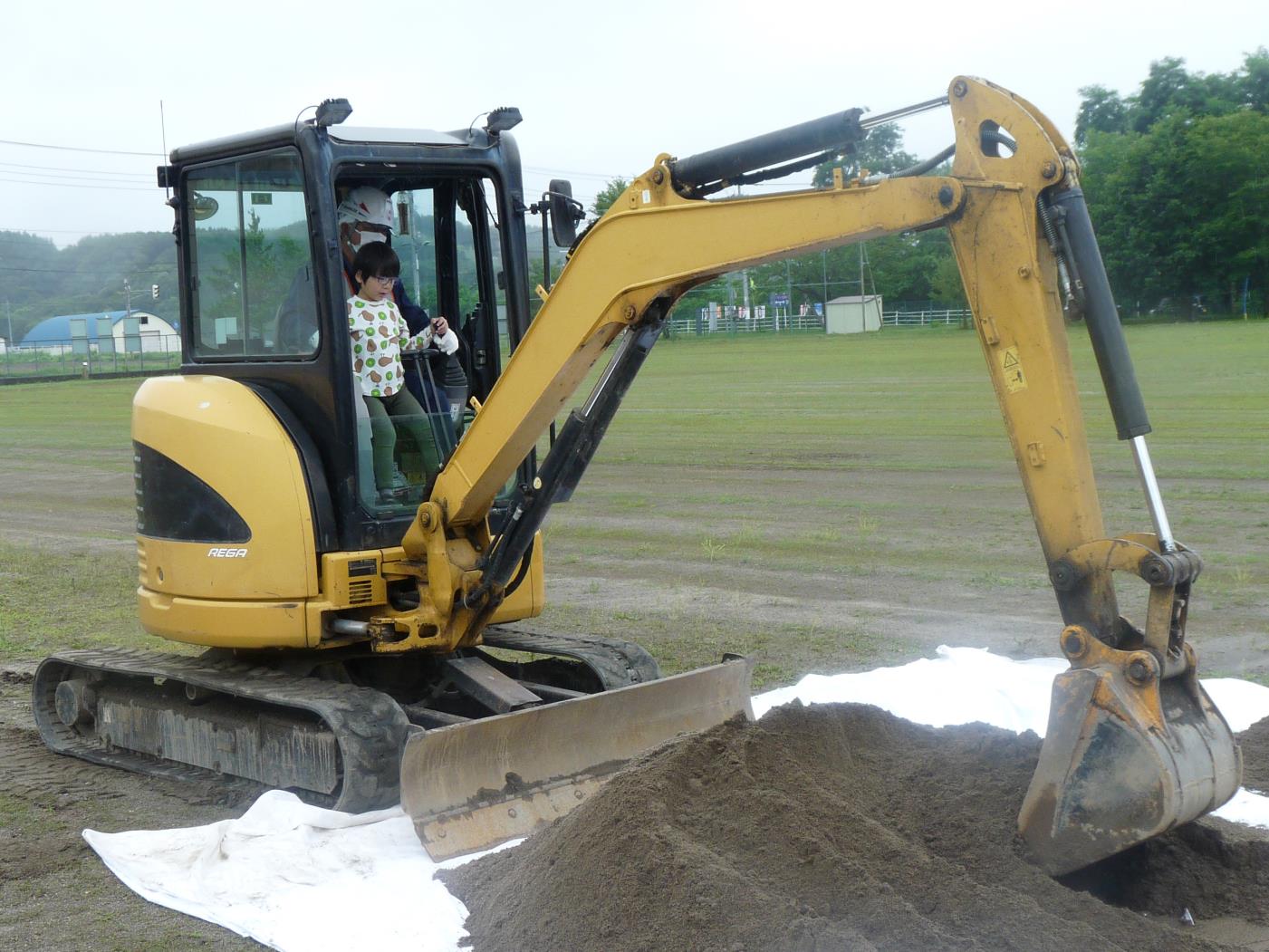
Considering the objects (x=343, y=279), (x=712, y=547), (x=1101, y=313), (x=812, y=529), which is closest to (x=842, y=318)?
(x=812, y=529)

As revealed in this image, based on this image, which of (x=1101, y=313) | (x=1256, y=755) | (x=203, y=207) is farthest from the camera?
(x=203, y=207)

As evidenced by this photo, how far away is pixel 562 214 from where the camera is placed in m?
5.98

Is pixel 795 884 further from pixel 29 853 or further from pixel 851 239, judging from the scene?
pixel 29 853

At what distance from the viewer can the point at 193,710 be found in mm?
6836

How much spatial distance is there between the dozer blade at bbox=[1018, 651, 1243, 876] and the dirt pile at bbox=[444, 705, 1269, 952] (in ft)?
0.76

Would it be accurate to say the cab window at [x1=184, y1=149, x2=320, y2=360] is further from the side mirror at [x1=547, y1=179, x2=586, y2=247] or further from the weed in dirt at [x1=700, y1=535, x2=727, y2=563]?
the weed in dirt at [x1=700, y1=535, x2=727, y2=563]

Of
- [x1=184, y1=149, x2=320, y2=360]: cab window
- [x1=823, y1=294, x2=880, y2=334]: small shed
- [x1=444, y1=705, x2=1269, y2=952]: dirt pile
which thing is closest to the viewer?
[x1=444, y1=705, x2=1269, y2=952]: dirt pile

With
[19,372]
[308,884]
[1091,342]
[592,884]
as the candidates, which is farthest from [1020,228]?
[19,372]

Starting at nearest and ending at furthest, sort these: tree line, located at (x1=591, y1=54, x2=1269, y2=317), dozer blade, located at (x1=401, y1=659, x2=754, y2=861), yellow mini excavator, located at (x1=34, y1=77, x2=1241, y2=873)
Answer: yellow mini excavator, located at (x1=34, y1=77, x2=1241, y2=873)
dozer blade, located at (x1=401, y1=659, x2=754, y2=861)
tree line, located at (x1=591, y1=54, x2=1269, y2=317)

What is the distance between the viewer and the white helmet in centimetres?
664

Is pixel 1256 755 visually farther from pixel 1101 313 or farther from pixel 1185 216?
pixel 1185 216

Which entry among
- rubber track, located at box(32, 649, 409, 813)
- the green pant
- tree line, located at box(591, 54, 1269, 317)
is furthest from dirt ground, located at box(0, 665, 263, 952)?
tree line, located at box(591, 54, 1269, 317)

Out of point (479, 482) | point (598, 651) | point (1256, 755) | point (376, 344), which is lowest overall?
point (1256, 755)

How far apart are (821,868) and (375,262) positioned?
131 inches
